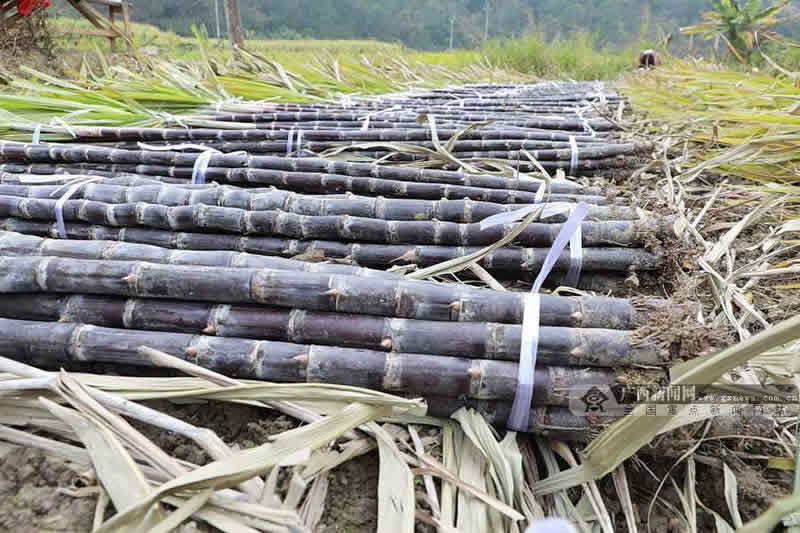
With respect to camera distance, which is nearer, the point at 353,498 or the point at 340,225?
the point at 353,498

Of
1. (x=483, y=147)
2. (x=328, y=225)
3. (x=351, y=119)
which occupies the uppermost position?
(x=351, y=119)

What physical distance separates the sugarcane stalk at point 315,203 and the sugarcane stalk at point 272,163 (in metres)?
0.27

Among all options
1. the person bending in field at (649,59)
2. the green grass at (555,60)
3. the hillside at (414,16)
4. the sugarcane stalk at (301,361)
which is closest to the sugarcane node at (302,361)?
the sugarcane stalk at (301,361)

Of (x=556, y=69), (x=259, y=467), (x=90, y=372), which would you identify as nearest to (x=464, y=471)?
(x=259, y=467)

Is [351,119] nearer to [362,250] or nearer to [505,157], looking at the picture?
[505,157]

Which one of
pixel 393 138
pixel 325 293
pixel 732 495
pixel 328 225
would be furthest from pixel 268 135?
pixel 732 495

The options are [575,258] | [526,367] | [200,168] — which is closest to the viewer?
[526,367]

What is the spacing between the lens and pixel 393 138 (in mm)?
2477

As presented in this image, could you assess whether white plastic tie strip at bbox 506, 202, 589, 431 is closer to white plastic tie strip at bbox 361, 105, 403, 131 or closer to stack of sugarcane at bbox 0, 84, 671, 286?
stack of sugarcane at bbox 0, 84, 671, 286

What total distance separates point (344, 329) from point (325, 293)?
0.09 meters

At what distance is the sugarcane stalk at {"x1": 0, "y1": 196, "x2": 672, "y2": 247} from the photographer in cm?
143

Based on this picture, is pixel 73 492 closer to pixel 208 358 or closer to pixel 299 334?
pixel 208 358

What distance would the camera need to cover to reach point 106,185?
1718mm

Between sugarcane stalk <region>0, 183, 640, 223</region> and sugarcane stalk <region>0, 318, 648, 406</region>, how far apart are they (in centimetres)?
66
